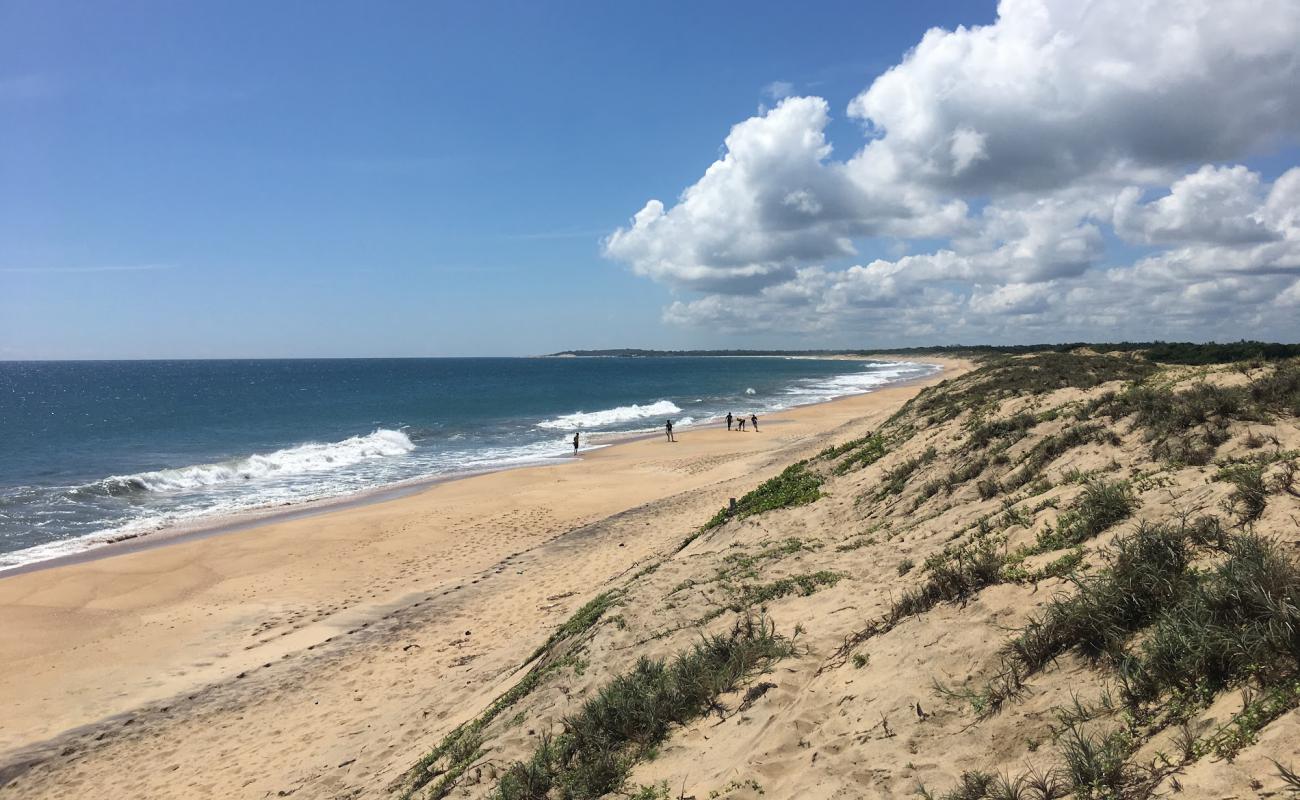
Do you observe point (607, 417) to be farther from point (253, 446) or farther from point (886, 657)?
point (886, 657)

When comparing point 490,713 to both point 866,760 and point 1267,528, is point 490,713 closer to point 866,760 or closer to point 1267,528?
point 866,760

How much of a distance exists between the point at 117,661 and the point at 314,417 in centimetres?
5132

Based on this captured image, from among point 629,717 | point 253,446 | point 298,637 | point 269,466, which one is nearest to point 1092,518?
point 629,717

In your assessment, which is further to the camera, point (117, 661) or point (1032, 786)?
point (117, 661)

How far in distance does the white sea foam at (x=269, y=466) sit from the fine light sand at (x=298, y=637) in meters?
11.4

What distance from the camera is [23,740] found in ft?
34.6

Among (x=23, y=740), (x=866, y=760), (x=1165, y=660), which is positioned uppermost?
(x=1165, y=660)

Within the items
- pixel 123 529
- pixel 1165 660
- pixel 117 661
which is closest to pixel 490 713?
pixel 1165 660

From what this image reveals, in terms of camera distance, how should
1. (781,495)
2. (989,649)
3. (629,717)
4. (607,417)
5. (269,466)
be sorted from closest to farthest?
(989,649), (629,717), (781,495), (269,466), (607,417)

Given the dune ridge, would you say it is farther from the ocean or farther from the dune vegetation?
the ocean

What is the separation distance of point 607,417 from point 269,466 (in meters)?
27.9

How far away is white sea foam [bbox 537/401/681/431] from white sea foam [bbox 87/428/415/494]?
1229 cm

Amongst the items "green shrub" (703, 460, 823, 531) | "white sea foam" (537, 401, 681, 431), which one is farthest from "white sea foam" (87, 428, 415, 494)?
"green shrub" (703, 460, 823, 531)

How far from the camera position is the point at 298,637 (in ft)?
44.6
